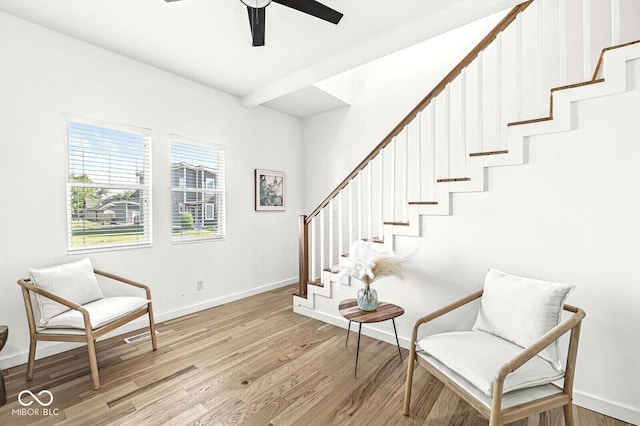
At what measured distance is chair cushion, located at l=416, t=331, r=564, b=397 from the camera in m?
1.51

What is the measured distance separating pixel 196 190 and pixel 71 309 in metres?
1.88

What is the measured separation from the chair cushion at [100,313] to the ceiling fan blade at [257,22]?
2.43 meters

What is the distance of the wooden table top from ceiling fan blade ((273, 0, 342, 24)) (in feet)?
7.48

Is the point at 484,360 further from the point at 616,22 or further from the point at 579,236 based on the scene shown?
the point at 616,22

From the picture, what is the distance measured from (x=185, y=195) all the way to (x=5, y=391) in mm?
2318

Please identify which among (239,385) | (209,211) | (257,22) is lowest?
(239,385)

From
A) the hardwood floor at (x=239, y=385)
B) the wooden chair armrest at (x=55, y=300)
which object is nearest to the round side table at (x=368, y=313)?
the hardwood floor at (x=239, y=385)

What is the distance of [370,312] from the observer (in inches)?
102

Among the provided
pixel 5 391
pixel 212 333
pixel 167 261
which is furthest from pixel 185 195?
pixel 5 391

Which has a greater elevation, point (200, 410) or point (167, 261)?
point (167, 261)

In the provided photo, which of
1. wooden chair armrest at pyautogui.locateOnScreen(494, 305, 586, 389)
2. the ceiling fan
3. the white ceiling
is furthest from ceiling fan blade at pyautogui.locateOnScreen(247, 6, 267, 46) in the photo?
wooden chair armrest at pyautogui.locateOnScreen(494, 305, 586, 389)

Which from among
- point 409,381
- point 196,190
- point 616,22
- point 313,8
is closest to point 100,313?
point 196,190

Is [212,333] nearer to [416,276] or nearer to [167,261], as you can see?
[167,261]

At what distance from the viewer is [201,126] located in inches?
156
